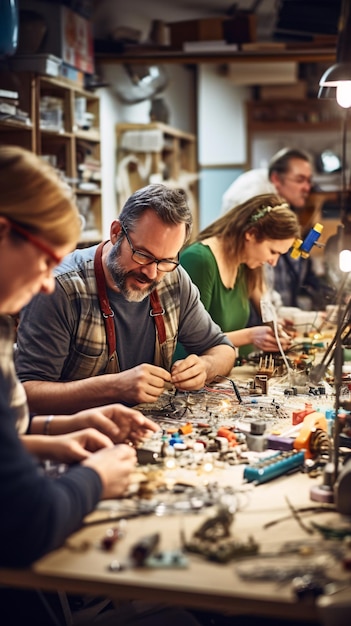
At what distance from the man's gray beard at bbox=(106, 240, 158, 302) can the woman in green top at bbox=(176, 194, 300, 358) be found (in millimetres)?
894

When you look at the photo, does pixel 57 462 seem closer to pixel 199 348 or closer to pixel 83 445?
pixel 83 445

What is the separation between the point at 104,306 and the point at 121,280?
11cm

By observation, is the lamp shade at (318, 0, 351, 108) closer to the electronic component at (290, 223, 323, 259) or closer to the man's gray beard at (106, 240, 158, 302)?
the man's gray beard at (106, 240, 158, 302)

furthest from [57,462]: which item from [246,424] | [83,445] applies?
[246,424]

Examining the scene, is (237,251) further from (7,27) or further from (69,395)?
(7,27)

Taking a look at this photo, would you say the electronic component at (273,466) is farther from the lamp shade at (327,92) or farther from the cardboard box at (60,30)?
the cardboard box at (60,30)

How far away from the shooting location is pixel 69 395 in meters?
2.89

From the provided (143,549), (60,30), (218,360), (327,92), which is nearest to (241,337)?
(218,360)

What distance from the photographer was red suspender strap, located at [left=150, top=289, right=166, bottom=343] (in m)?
3.34

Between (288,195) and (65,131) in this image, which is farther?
(288,195)

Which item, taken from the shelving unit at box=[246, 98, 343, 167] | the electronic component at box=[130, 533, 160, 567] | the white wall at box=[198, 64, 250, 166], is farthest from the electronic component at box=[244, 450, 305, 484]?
the white wall at box=[198, 64, 250, 166]

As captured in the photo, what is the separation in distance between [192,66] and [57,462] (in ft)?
27.7

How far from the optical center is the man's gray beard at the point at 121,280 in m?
3.10

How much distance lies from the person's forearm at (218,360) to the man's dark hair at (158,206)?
0.61 metres
